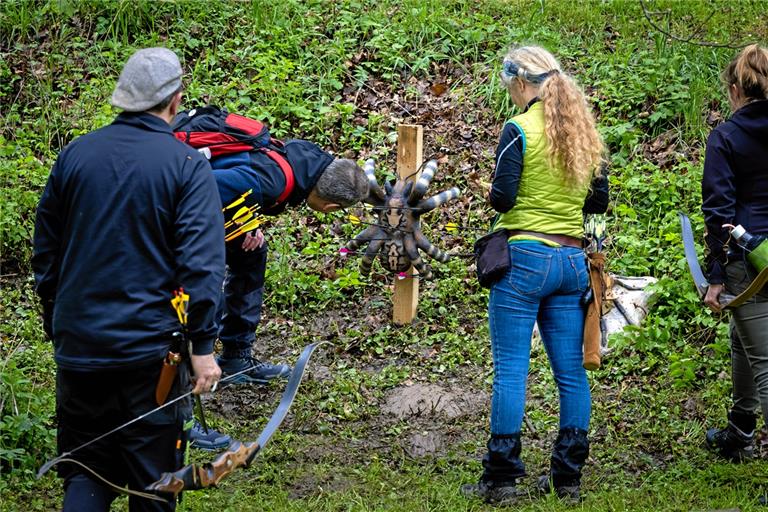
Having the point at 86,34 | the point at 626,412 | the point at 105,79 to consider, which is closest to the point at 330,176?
the point at 626,412

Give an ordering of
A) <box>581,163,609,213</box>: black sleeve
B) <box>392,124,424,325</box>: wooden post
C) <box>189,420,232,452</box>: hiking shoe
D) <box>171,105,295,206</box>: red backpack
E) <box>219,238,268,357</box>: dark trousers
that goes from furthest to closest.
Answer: <box>392,124,424,325</box>: wooden post
<box>219,238,268,357</box>: dark trousers
<box>189,420,232,452</box>: hiking shoe
<box>171,105,295,206</box>: red backpack
<box>581,163,609,213</box>: black sleeve

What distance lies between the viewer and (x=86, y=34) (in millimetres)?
9523

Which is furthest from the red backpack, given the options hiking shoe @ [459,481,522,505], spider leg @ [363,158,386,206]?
hiking shoe @ [459,481,522,505]

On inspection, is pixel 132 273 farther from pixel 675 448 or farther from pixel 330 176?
pixel 675 448

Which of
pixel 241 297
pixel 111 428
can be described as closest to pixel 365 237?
pixel 241 297

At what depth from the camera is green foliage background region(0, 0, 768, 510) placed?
16.3 feet

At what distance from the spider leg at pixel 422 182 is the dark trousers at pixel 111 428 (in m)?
2.97

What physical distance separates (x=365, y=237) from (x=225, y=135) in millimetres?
1910

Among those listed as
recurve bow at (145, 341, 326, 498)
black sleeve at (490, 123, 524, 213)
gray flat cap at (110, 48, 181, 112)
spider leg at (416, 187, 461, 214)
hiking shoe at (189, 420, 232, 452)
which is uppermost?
gray flat cap at (110, 48, 181, 112)

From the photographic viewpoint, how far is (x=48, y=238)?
3523mm

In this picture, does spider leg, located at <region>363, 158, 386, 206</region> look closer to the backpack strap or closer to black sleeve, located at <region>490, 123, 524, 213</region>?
the backpack strap

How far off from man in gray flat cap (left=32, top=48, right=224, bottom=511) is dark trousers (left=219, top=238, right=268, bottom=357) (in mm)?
1957

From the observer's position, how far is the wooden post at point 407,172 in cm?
624

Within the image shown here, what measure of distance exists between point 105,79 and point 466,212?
3.81m
